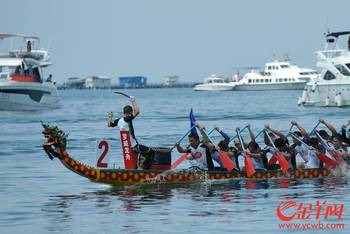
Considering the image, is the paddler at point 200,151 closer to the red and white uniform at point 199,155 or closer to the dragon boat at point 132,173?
the red and white uniform at point 199,155

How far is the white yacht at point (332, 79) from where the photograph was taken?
197ft

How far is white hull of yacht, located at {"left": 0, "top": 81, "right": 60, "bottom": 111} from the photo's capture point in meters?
62.2

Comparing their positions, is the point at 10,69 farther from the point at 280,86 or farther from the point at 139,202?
the point at 280,86

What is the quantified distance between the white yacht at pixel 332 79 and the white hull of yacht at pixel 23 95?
61.7 ft

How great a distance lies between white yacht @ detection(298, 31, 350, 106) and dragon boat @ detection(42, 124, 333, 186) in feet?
116

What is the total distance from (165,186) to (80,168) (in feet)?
7.91

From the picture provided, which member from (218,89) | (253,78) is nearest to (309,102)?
(253,78)

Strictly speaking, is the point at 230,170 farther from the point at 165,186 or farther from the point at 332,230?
the point at 332,230

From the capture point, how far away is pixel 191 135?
24094mm

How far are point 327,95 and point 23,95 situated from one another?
66.2 feet

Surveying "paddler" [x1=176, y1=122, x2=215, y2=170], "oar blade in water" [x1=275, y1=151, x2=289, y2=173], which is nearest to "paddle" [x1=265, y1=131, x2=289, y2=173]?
"oar blade in water" [x1=275, y1=151, x2=289, y2=173]

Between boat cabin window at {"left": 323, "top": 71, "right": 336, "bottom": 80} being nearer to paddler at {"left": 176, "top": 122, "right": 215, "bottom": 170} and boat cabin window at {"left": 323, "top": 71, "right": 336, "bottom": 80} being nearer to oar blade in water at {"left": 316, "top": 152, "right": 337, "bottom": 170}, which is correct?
oar blade in water at {"left": 316, "top": 152, "right": 337, "bottom": 170}

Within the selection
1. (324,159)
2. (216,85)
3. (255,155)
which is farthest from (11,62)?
(216,85)

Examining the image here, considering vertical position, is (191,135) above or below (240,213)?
above
